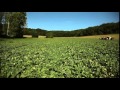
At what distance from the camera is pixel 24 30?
6355 millimetres

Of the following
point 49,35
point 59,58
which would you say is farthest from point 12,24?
point 59,58

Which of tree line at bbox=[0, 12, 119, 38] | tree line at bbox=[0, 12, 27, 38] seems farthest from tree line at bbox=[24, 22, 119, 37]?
tree line at bbox=[0, 12, 27, 38]

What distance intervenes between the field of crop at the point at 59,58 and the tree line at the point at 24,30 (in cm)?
26

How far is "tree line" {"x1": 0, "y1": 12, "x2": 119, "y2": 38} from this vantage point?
624 centimetres

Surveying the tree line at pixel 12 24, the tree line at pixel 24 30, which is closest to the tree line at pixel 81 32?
the tree line at pixel 24 30

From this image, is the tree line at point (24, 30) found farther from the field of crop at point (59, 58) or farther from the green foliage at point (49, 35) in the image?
the field of crop at point (59, 58)

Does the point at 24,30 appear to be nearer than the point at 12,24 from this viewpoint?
Yes

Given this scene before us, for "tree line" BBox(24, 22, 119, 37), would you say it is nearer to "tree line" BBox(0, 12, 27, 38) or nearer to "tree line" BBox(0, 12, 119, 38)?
"tree line" BBox(0, 12, 119, 38)

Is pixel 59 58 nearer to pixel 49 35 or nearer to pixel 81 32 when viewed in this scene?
pixel 49 35

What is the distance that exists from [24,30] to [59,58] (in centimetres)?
142

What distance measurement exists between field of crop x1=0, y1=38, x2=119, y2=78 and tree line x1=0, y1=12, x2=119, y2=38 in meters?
0.26

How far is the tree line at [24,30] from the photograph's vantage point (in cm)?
624
